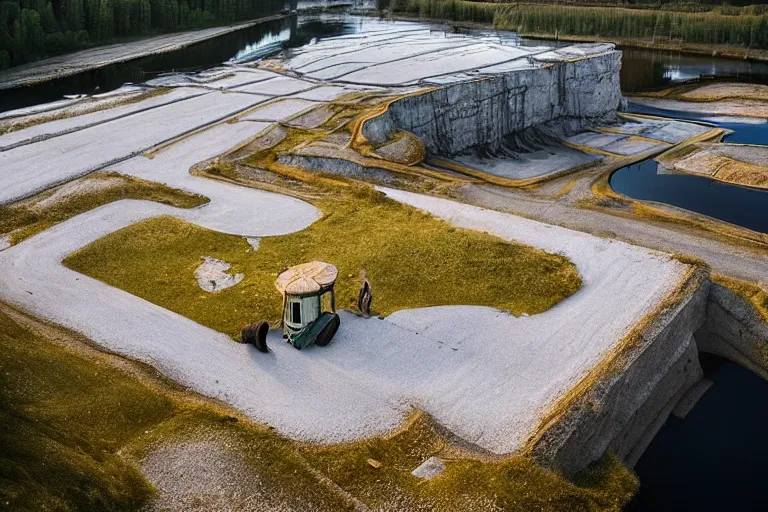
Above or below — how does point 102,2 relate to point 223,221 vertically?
above

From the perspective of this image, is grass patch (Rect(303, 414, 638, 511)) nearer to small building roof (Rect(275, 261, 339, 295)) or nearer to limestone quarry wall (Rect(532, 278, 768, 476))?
limestone quarry wall (Rect(532, 278, 768, 476))

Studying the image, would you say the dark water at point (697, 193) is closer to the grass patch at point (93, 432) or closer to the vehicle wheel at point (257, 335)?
the vehicle wheel at point (257, 335)

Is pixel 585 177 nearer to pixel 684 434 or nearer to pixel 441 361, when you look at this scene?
pixel 684 434

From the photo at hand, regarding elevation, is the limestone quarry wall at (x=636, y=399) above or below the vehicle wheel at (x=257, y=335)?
below

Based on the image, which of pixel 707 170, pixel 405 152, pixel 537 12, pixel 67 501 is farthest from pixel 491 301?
pixel 537 12

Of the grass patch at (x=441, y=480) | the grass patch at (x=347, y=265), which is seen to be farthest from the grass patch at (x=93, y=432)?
the grass patch at (x=347, y=265)

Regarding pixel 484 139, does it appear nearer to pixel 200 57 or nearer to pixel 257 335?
pixel 257 335
